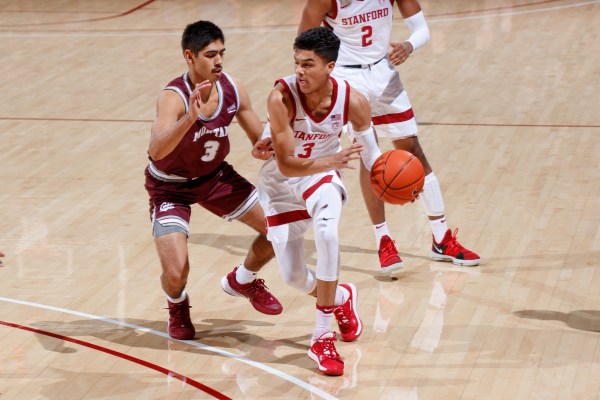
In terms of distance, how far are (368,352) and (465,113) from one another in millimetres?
5645

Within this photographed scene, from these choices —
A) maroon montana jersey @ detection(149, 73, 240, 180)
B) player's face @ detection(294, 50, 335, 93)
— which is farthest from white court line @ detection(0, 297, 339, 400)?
player's face @ detection(294, 50, 335, 93)

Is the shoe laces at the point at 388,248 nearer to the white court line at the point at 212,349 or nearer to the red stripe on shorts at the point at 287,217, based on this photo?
the red stripe on shorts at the point at 287,217

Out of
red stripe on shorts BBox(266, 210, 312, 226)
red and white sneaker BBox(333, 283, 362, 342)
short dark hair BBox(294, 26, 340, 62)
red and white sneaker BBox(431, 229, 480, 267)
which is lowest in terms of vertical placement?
red and white sneaker BBox(431, 229, 480, 267)

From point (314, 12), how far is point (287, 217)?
1.90 metres

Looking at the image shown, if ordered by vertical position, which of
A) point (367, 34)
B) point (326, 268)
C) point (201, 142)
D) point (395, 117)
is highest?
point (201, 142)

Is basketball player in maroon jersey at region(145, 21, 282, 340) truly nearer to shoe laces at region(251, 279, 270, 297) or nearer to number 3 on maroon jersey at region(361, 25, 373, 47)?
shoe laces at region(251, 279, 270, 297)

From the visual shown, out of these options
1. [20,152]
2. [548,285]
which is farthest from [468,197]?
[20,152]

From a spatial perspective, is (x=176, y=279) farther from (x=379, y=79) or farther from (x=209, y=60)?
(x=379, y=79)

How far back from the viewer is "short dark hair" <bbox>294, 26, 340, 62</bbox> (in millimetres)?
6016

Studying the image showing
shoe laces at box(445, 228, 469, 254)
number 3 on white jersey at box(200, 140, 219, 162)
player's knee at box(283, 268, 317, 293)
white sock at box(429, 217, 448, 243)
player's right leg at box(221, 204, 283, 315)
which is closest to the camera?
player's knee at box(283, 268, 317, 293)

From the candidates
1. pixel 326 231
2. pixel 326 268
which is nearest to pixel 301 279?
pixel 326 268

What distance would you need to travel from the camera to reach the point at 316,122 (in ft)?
20.4

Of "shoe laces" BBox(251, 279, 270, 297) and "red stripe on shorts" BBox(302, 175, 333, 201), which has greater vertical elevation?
"red stripe on shorts" BBox(302, 175, 333, 201)

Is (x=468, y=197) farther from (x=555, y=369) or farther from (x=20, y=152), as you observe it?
(x=20, y=152)
